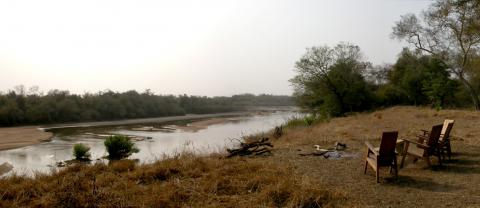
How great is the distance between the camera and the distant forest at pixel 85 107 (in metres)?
56.6

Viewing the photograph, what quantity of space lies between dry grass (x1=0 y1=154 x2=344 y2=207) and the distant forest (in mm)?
33819

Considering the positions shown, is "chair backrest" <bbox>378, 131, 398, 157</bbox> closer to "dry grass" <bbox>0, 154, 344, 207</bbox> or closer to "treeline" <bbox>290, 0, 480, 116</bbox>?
"dry grass" <bbox>0, 154, 344, 207</bbox>

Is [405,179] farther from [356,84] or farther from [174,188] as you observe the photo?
[356,84]

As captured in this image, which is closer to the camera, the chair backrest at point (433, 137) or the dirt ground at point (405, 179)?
the dirt ground at point (405, 179)

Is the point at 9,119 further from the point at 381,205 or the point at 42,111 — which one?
the point at 381,205

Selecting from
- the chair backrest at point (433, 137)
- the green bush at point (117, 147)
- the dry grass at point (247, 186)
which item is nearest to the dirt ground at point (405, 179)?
the dry grass at point (247, 186)

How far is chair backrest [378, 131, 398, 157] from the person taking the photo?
604cm

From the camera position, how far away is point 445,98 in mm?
31594

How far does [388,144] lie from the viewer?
614 cm

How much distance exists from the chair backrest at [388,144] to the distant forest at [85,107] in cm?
3377

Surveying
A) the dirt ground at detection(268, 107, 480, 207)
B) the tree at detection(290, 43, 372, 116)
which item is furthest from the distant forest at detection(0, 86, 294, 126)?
the dirt ground at detection(268, 107, 480, 207)

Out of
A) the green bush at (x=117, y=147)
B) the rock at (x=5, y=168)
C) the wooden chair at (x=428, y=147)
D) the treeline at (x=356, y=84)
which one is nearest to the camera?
the wooden chair at (x=428, y=147)

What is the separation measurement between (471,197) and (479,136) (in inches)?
261

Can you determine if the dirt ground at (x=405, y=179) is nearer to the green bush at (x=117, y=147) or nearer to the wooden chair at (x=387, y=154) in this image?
the wooden chair at (x=387, y=154)
